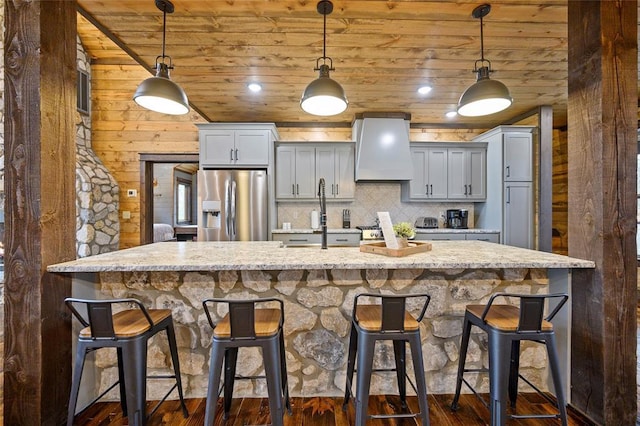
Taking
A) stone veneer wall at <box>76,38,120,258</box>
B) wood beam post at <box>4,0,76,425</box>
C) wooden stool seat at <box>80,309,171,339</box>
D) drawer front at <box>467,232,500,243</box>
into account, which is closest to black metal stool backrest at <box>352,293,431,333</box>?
wooden stool seat at <box>80,309,171,339</box>

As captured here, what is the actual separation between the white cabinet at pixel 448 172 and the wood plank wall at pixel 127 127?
3380 millimetres

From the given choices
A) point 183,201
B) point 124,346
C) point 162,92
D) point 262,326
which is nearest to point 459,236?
point 262,326

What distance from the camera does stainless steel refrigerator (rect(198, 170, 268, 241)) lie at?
12.5 feet

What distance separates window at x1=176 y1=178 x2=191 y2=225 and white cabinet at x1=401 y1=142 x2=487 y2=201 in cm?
679

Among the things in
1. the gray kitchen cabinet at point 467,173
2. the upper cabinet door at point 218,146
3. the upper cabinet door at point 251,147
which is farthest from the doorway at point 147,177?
the gray kitchen cabinet at point 467,173

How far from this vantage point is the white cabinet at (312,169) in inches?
171

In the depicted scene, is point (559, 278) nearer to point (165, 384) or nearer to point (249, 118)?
point (165, 384)

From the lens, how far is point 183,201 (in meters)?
9.05

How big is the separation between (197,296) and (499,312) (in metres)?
1.70

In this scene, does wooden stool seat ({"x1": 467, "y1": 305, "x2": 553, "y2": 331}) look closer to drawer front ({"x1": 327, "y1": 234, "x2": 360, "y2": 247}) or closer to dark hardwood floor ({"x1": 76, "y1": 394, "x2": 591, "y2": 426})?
dark hardwood floor ({"x1": 76, "y1": 394, "x2": 591, "y2": 426})

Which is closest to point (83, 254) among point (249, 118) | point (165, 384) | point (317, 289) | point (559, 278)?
point (249, 118)

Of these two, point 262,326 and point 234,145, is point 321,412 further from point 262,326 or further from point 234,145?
point 234,145

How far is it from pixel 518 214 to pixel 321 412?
3827 millimetres

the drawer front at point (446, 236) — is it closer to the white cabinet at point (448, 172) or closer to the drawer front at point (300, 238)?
the white cabinet at point (448, 172)
